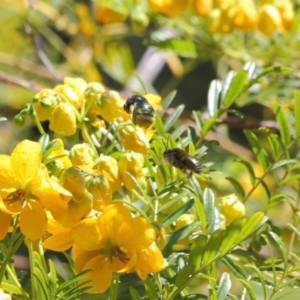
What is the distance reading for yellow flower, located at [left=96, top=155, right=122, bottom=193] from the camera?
2.26 ft

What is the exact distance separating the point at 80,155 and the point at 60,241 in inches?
3.8

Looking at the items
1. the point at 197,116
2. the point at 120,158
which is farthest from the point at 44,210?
the point at 197,116

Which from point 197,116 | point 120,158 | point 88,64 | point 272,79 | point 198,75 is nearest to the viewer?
point 120,158

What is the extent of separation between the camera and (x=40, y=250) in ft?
2.14

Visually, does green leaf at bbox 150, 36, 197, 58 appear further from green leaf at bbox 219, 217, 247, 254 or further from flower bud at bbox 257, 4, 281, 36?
green leaf at bbox 219, 217, 247, 254

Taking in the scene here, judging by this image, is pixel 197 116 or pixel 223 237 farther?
pixel 197 116

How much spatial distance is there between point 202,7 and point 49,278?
85 cm

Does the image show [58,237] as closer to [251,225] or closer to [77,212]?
[77,212]

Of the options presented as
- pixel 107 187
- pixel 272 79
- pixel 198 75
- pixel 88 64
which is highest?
pixel 107 187

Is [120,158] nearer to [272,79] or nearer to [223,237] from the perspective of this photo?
[223,237]

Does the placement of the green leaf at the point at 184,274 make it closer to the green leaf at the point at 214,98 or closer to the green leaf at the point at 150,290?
the green leaf at the point at 150,290

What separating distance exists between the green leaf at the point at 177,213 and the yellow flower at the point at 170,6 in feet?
2.40

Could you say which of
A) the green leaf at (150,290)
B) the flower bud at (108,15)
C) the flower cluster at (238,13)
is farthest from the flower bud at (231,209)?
the flower bud at (108,15)

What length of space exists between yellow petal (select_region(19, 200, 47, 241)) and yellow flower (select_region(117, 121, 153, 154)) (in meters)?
0.17
